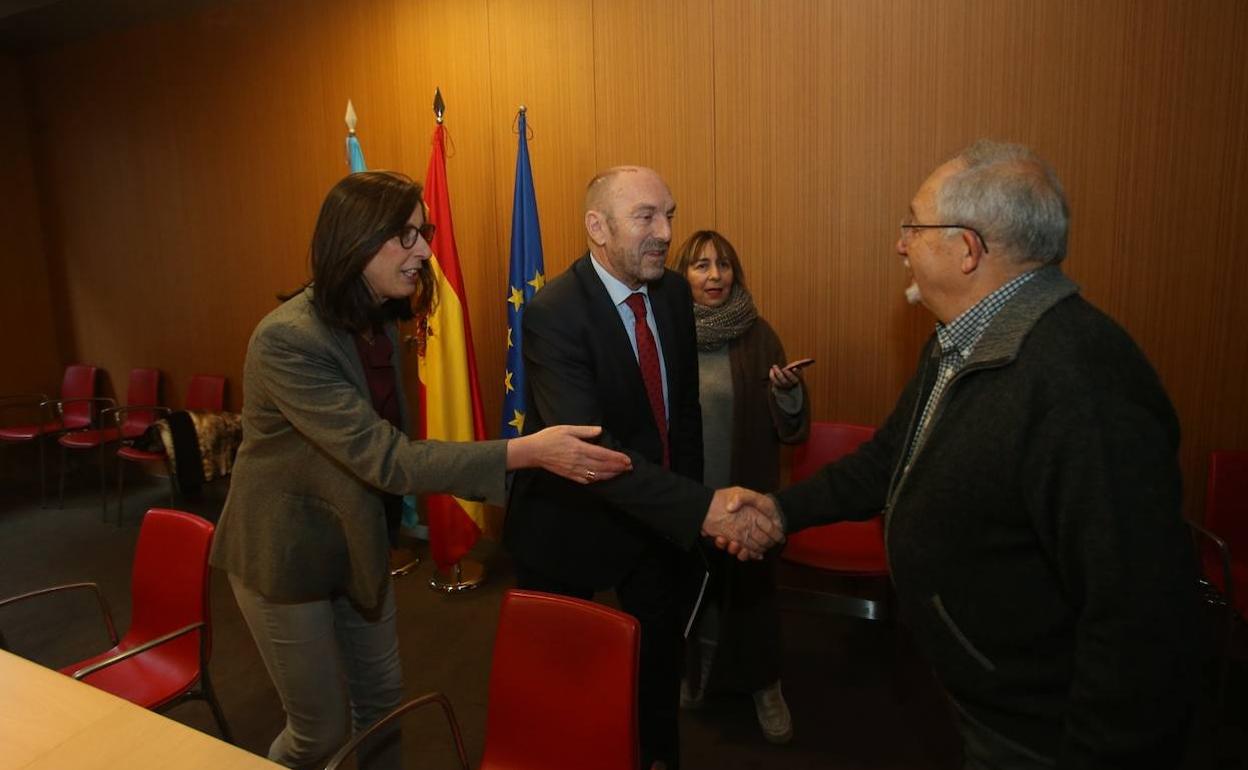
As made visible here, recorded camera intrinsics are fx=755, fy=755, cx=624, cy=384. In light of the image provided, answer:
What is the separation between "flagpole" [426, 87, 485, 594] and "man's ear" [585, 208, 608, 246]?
2.20 metres

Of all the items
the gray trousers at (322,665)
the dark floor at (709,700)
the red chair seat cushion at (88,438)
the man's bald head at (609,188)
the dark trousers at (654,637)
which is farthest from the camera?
the red chair seat cushion at (88,438)

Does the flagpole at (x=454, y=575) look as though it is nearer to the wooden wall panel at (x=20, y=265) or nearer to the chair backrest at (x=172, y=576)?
the chair backrest at (x=172, y=576)

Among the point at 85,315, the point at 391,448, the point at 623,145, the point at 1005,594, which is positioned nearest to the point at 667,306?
the point at 391,448

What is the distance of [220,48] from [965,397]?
19.7ft

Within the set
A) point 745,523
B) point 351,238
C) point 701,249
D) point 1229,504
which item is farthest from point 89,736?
point 1229,504

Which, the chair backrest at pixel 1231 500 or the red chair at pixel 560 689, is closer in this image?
the red chair at pixel 560 689

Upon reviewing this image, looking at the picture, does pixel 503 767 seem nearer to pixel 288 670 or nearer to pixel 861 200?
pixel 288 670

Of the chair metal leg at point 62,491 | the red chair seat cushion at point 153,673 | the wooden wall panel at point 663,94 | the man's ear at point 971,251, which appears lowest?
the chair metal leg at point 62,491

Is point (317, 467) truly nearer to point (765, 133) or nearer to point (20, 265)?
point (765, 133)

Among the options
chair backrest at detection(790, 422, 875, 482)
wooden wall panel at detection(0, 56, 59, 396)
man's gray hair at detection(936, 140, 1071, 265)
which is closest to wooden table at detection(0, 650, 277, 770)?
man's gray hair at detection(936, 140, 1071, 265)

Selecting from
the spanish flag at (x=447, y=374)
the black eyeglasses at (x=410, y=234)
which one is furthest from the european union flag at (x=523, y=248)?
the black eyeglasses at (x=410, y=234)

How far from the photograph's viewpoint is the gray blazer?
176 cm

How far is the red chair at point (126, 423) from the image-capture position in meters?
5.59

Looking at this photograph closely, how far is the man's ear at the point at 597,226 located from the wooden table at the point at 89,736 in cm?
151
